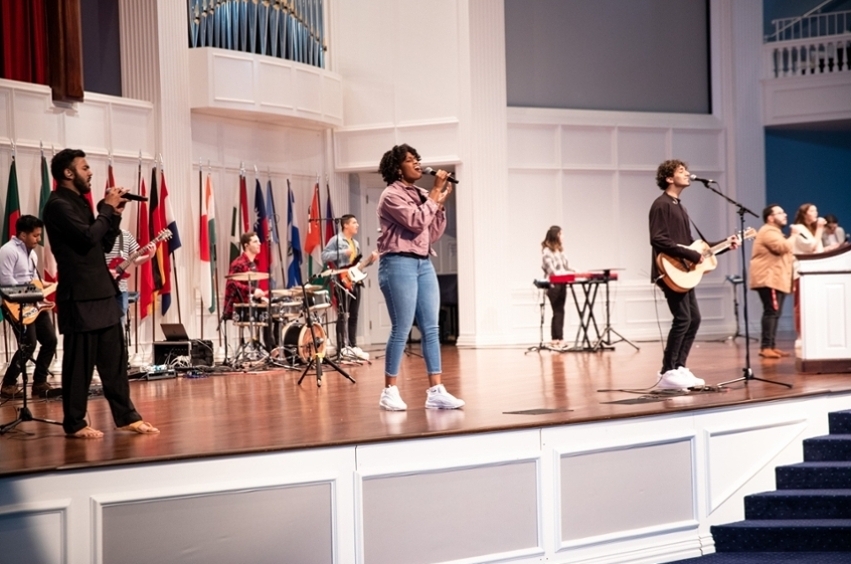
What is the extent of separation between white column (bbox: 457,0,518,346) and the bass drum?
3097 mm

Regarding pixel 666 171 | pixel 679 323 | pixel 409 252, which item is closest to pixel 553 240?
pixel 666 171

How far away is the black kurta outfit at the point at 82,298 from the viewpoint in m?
5.29

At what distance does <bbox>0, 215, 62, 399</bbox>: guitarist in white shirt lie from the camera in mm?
8359

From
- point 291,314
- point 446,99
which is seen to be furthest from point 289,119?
point 291,314

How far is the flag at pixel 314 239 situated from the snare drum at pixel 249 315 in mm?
2215

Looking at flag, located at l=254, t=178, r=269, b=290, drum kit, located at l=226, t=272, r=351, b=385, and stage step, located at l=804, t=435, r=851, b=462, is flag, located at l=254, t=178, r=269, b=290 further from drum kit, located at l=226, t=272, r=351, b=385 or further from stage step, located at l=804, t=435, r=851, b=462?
stage step, located at l=804, t=435, r=851, b=462

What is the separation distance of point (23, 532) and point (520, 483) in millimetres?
2421

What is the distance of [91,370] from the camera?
551 cm

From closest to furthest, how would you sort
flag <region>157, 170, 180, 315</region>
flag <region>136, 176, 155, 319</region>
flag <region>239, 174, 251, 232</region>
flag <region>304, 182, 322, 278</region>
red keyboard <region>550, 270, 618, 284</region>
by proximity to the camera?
1. flag <region>136, 176, 155, 319</region>
2. flag <region>157, 170, 180, 315</region>
3. red keyboard <region>550, 270, 618, 284</region>
4. flag <region>239, 174, 251, 232</region>
5. flag <region>304, 182, 322, 278</region>

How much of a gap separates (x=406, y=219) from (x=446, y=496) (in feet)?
5.48

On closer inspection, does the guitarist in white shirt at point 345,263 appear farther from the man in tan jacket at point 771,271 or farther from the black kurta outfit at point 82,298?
the black kurta outfit at point 82,298

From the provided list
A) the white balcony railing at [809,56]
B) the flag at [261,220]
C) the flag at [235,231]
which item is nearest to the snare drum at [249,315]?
the flag at [235,231]

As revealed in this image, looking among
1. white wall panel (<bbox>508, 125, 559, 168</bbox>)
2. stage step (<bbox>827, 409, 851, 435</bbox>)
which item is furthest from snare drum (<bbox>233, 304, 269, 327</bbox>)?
stage step (<bbox>827, 409, 851, 435</bbox>)

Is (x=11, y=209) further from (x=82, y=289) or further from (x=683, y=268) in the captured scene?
(x=683, y=268)
